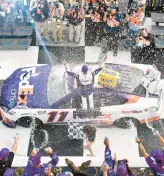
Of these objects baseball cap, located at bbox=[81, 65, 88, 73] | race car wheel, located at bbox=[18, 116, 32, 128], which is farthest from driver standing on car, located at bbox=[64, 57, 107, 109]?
race car wheel, located at bbox=[18, 116, 32, 128]

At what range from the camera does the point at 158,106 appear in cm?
1022

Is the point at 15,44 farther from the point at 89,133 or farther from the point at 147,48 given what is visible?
the point at 89,133

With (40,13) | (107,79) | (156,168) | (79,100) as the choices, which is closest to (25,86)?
(79,100)

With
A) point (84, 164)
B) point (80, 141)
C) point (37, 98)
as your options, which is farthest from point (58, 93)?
point (84, 164)

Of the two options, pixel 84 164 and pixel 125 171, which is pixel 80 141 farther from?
pixel 125 171

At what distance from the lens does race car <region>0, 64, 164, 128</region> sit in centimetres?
1009

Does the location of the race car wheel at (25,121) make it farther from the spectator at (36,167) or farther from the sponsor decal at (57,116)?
the spectator at (36,167)

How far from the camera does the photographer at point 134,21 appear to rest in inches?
467

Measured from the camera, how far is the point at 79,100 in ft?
33.3

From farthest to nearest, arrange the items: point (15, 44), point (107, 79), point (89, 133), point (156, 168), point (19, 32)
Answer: point (19, 32) → point (15, 44) → point (107, 79) → point (89, 133) → point (156, 168)

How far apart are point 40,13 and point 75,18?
897 mm

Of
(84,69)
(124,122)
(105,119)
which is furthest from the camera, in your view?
(124,122)

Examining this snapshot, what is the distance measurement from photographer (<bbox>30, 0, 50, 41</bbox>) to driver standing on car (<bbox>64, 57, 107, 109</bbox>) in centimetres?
265

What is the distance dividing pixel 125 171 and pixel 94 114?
8.02 feet
